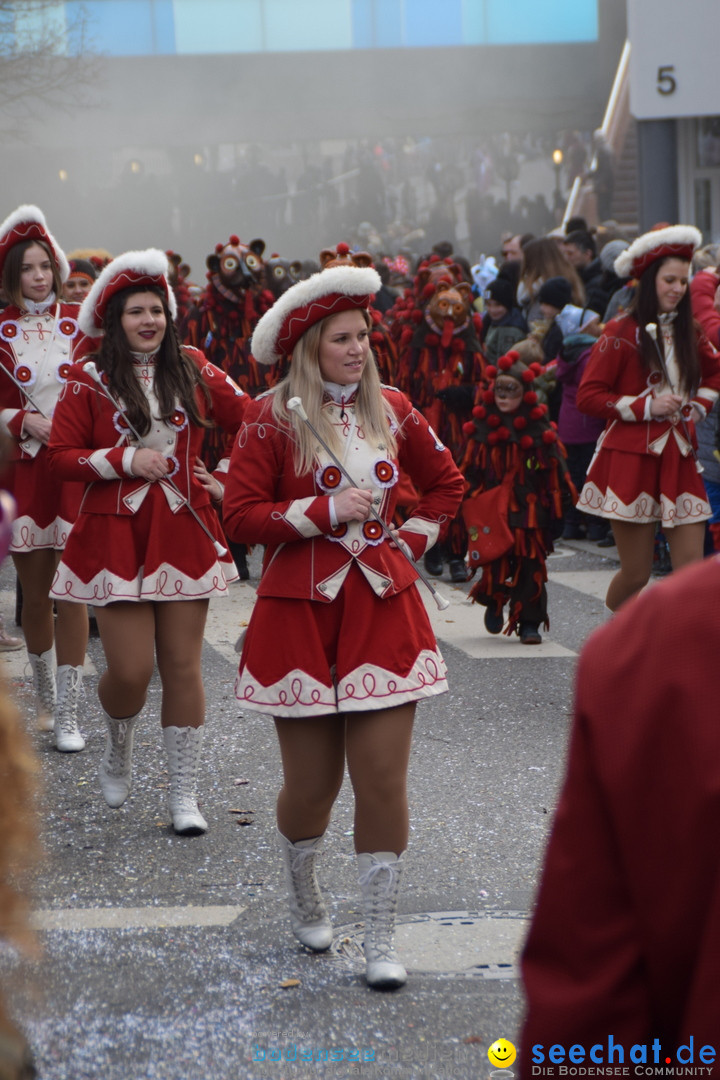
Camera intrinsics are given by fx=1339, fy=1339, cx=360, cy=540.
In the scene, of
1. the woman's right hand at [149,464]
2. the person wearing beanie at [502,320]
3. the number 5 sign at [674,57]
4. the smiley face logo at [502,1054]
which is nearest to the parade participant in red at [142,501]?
the woman's right hand at [149,464]

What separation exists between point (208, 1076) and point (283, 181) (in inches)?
1163

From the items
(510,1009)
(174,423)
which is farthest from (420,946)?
(174,423)

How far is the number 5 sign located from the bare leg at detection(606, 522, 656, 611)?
10321 millimetres

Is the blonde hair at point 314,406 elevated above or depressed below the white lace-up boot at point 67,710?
above

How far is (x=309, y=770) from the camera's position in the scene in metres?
3.46

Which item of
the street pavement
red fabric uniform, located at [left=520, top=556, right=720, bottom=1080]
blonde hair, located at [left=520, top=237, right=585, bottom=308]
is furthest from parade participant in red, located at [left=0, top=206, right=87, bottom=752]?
blonde hair, located at [left=520, top=237, right=585, bottom=308]

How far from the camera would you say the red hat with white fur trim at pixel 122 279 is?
14.6 feet

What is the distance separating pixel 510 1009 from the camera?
130 inches

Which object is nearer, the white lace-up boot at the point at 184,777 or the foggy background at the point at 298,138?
the white lace-up boot at the point at 184,777

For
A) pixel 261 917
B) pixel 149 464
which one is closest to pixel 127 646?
pixel 149 464

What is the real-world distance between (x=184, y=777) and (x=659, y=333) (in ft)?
9.71

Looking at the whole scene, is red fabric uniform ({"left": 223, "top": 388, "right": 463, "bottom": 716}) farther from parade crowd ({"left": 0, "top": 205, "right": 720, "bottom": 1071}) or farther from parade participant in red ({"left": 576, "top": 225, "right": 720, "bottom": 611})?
parade participant in red ({"left": 576, "top": 225, "right": 720, "bottom": 611})

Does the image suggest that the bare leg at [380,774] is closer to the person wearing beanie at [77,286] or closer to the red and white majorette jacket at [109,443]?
the red and white majorette jacket at [109,443]

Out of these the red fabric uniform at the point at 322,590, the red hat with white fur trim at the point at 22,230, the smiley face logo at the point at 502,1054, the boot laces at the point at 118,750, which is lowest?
the smiley face logo at the point at 502,1054
